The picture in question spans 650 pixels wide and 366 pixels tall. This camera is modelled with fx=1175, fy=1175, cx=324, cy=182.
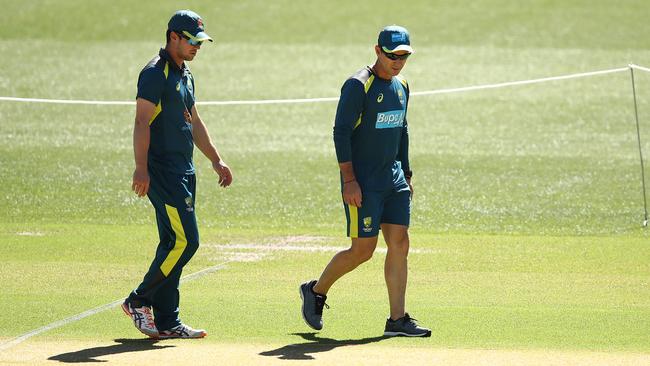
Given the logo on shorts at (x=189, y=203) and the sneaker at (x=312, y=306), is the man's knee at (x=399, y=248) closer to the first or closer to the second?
the sneaker at (x=312, y=306)

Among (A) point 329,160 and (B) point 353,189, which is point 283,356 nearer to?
(B) point 353,189

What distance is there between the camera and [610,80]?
79.3ft

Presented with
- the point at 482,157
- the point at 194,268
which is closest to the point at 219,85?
the point at 482,157

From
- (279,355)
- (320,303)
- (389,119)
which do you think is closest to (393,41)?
(389,119)

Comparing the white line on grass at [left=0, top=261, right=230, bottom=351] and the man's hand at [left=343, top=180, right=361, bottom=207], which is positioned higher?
the man's hand at [left=343, top=180, right=361, bottom=207]

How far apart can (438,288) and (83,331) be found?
10.7 ft

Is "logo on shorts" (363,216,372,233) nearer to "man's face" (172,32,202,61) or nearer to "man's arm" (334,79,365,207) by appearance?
"man's arm" (334,79,365,207)

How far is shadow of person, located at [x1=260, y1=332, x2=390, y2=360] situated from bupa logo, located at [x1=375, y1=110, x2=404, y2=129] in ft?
4.98

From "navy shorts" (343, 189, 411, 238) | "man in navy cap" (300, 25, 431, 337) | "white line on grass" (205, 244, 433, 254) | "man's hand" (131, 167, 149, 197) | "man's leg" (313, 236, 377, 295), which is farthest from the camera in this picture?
"white line on grass" (205, 244, 433, 254)

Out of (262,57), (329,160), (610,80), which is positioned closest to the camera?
(329,160)

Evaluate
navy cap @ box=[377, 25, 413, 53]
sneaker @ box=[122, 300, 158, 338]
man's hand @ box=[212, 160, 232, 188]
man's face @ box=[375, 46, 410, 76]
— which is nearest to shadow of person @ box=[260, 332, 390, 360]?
sneaker @ box=[122, 300, 158, 338]

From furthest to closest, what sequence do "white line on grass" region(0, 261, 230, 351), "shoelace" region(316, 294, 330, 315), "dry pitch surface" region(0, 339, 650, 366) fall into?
"shoelace" region(316, 294, 330, 315)
"white line on grass" region(0, 261, 230, 351)
"dry pitch surface" region(0, 339, 650, 366)

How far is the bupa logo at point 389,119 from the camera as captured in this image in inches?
333

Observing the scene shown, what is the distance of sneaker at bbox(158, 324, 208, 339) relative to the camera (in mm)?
8258
